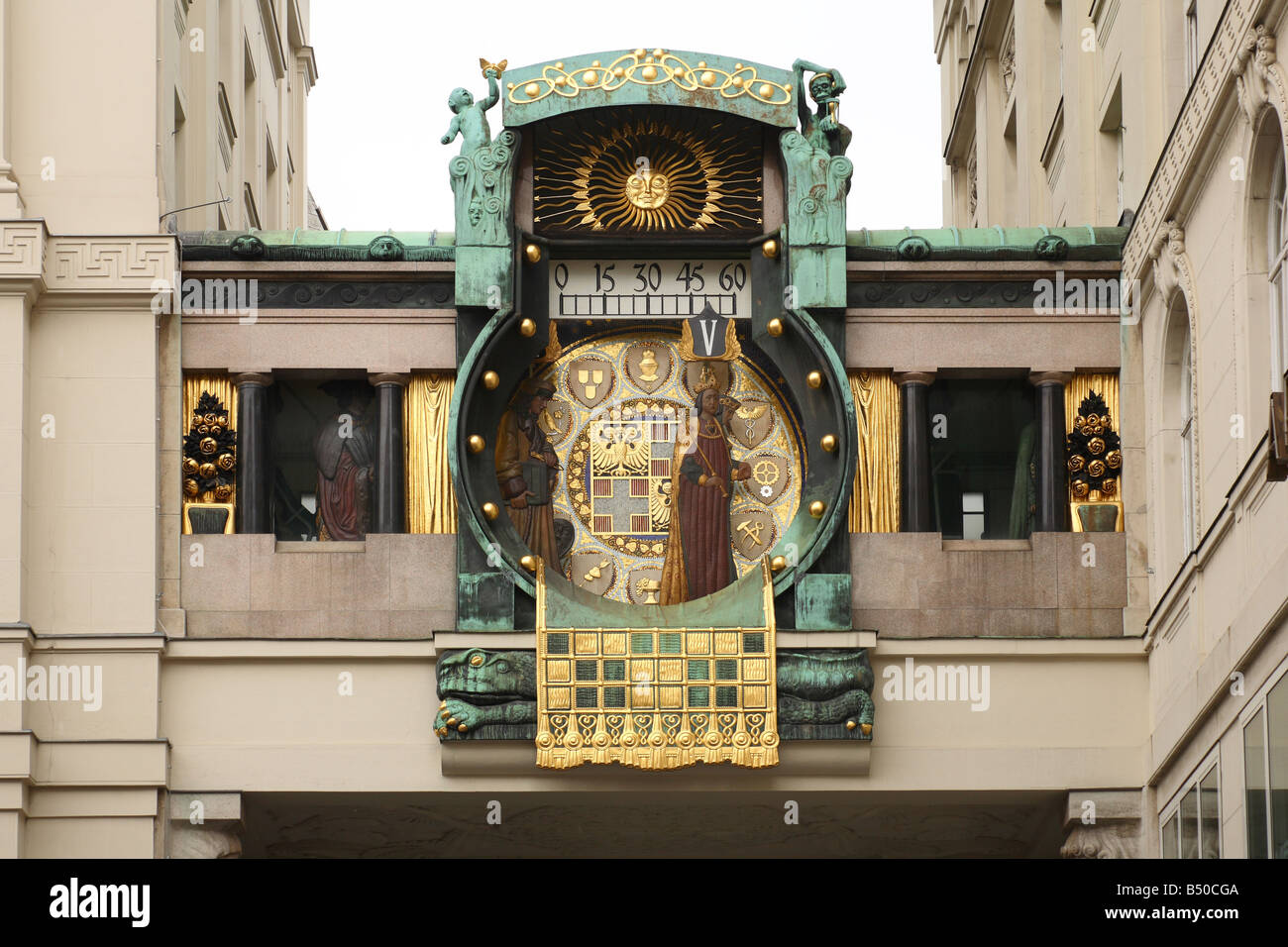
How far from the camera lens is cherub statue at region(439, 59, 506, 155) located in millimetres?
30953

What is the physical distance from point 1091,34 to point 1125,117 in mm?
4230

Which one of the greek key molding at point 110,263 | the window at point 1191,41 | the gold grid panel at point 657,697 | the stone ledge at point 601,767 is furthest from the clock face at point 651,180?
the stone ledge at point 601,767

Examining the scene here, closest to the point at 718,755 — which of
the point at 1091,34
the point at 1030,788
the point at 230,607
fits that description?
the point at 1030,788

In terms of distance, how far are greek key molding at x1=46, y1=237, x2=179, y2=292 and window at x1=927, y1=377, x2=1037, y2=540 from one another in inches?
307

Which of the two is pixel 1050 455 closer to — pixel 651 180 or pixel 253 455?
pixel 651 180

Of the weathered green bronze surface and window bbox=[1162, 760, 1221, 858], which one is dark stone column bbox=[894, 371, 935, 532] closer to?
the weathered green bronze surface

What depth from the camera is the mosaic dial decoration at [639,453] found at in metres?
31.0

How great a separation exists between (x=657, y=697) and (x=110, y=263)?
683 centimetres

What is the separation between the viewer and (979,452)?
1241 inches

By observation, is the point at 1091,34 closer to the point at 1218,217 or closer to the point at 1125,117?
the point at 1125,117

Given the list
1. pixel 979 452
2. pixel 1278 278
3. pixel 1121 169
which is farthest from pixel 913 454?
pixel 1278 278

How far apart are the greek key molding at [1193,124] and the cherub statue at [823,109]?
3.07 metres

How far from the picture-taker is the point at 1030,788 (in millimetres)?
30062

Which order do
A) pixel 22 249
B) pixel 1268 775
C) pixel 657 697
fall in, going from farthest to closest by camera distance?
pixel 22 249 < pixel 657 697 < pixel 1268 775
